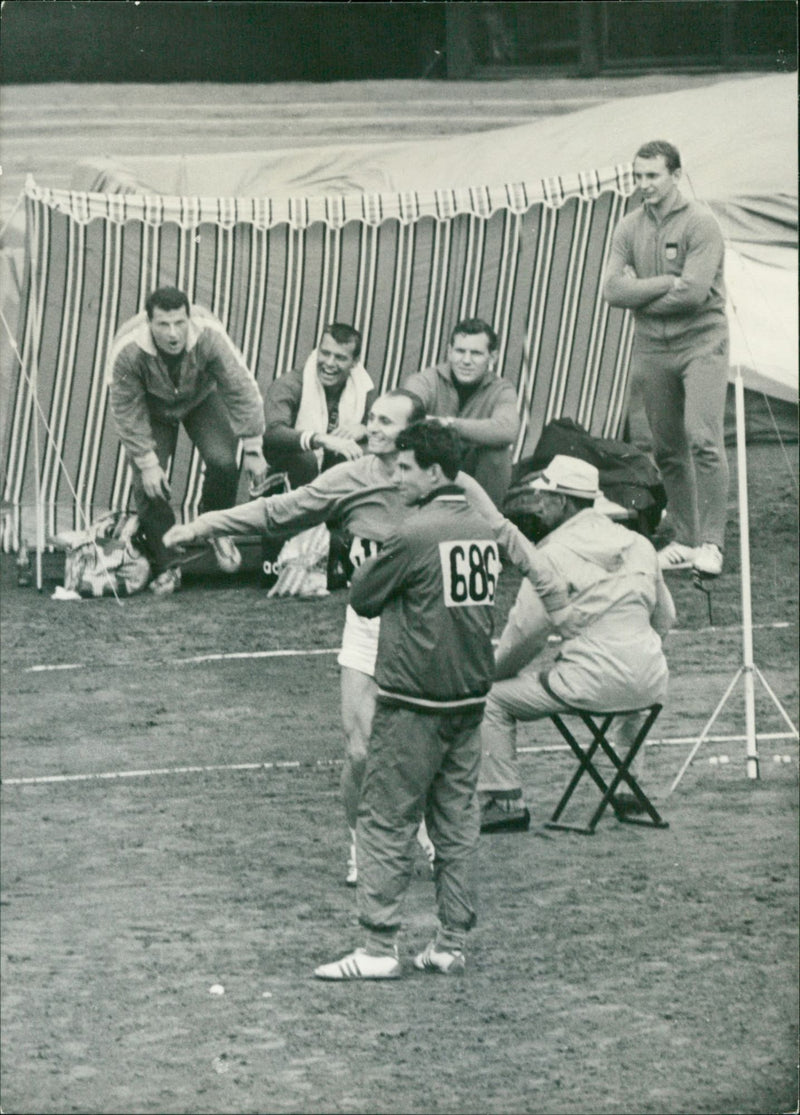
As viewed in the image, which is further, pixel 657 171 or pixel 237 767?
pixel 657 171

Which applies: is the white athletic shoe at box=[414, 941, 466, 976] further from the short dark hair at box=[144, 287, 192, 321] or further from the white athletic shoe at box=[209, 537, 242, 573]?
the short dark hair at box=[144, 287, 192, 321]

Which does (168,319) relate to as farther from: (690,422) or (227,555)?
(690,422)

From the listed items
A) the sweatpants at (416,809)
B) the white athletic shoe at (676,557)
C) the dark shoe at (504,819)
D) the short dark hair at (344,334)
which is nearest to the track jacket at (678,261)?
the white athletic shoe at (676,557)

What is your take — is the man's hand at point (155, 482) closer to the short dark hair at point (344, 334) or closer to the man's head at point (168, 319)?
the man's head at point (168, 319)

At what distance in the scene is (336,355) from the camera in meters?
9.46

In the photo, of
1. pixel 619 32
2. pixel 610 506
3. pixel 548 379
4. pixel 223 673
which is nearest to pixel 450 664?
pixel 610 506

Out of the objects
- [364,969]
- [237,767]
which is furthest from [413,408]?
[237,767]

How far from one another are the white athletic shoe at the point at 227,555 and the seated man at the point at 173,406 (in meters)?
0.08

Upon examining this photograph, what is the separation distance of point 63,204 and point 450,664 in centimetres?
469

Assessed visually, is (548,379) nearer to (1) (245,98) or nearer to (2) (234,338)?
(2) (234,338)

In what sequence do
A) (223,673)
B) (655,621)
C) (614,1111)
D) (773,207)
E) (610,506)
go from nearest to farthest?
(614,1111) → (655,621) → (610,506) → (223,673) → (773,207)

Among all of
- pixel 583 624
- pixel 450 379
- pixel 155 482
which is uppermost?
pixel 450 379

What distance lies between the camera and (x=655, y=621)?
7207mm

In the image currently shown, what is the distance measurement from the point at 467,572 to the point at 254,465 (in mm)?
3323
